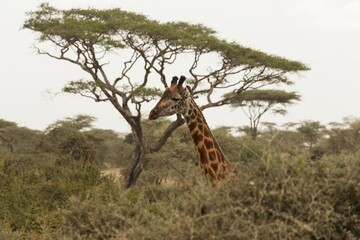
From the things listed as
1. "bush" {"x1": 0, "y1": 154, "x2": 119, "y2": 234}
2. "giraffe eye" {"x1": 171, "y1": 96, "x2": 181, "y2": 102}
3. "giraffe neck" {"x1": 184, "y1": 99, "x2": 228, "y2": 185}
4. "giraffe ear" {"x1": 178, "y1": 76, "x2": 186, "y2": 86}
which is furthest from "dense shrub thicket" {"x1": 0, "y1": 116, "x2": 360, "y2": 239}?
"bush" {"x1": 0, "y1": 154, "x2": 119, "y2": 234}

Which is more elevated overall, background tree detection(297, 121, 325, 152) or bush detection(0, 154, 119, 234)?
background tree detection(297, 121, 325, 152)

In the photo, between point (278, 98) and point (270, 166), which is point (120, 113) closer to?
point (278, 98)

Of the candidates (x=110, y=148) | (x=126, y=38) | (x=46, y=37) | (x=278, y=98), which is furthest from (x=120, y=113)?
(x=110, y=148)

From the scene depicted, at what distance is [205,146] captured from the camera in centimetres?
804

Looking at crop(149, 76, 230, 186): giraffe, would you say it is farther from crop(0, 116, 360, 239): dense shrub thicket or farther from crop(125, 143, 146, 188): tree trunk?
crop(125, 143, 146, 188): tree trunk

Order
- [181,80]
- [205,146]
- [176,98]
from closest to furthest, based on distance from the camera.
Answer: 1. [205,146]
2. [181,80]
3. [176,98]

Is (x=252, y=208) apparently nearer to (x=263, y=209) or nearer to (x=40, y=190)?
(x=263, y=209)

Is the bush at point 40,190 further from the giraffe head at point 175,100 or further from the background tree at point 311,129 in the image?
the background tree at point 311,129

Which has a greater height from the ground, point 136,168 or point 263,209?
point 136,168

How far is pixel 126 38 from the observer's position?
Answer: 2258 cm

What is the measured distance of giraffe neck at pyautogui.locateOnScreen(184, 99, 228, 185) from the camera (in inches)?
300

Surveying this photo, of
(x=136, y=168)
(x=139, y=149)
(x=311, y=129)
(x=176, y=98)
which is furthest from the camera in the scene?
(x=311, y=129)

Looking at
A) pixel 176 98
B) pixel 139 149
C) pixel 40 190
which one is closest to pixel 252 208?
pixel 176 98

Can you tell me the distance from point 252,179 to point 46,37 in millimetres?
20382
